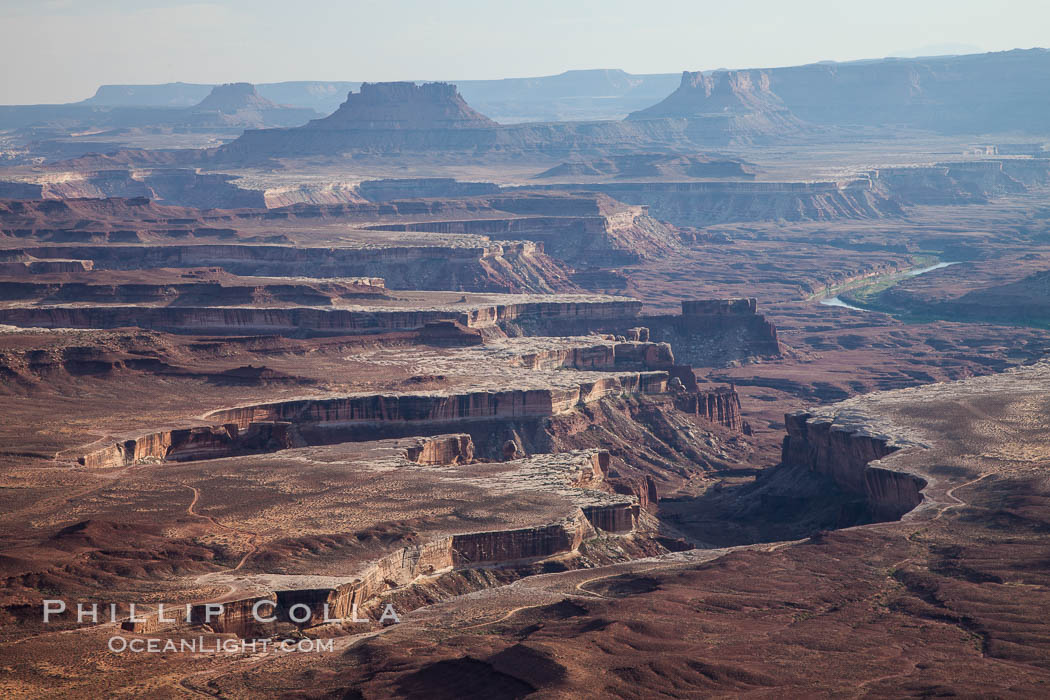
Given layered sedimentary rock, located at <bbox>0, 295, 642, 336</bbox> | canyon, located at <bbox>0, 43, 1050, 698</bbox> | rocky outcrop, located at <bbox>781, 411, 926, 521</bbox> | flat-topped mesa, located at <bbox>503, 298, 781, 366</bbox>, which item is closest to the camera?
canyon, located at <bbox>0, 43, 1050, 698</bbox>

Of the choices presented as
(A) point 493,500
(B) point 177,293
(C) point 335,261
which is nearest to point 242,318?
(B) point 177,293

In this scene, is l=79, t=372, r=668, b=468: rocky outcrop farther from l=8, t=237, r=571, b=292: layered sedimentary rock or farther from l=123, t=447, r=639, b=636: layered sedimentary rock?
l=8, t=237, r=571, b=292: layered sedimentary rock

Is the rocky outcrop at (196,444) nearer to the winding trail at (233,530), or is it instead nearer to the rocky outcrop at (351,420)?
the rocky outcrop at (351,420)

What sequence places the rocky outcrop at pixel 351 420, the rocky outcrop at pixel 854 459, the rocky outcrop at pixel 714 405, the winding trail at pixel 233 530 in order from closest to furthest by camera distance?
the winding trail at pixel 233 530
the rocky outcrop at pixel 854 459
the rocky outcrop at pixel 351 420
the rocky outcrop at pixel 714 405

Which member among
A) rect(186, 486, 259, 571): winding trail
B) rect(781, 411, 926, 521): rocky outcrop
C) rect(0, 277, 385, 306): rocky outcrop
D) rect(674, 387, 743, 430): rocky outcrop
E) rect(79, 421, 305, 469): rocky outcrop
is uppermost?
rect(0, 277, 385, 306): rocky outcrop

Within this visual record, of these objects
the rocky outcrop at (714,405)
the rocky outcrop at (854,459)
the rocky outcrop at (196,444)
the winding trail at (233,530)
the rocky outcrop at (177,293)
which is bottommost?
the rocky outcrop at (714,405)

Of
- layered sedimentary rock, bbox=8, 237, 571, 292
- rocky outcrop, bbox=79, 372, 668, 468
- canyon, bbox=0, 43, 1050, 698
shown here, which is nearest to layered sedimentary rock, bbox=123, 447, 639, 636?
canyon, bbox=0, 43, 1050, 698

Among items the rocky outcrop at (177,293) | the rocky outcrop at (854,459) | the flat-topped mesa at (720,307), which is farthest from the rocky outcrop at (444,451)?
the flat-topped mesa at (720,307)

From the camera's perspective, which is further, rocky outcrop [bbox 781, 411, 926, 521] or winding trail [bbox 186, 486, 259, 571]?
rocky outcrop [bbox 781, 411, 926, 521]
